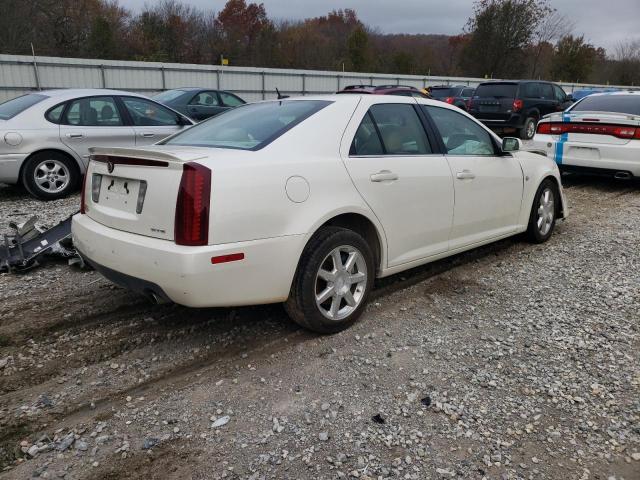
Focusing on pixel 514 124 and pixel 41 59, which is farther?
pixel 41 59

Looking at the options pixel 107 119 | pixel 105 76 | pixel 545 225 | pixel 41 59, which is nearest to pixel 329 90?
pixel 105 76

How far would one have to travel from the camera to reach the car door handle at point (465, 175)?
14.4 feet

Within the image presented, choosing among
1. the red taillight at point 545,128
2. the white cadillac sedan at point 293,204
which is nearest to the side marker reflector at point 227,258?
the white cadillac sedan at point 293,204

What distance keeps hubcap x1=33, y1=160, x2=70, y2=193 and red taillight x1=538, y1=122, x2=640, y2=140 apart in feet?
25.1

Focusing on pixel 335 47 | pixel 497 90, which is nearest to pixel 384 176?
pixel 497 90

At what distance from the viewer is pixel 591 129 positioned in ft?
27.7

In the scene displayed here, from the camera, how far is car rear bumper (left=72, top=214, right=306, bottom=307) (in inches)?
115

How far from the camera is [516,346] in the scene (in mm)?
3551

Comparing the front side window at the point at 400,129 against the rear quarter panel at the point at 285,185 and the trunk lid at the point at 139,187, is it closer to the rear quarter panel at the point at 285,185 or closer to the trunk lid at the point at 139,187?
the rear quarter panel at the point at 285,185

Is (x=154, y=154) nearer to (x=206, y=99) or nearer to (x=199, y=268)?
(x=199, y=268)

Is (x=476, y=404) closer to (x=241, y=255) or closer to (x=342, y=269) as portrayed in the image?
(x=342, y=269)

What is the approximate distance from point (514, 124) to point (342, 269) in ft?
43.7

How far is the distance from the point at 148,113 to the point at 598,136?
23.1 feet

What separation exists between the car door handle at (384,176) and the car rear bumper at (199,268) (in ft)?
2.52
